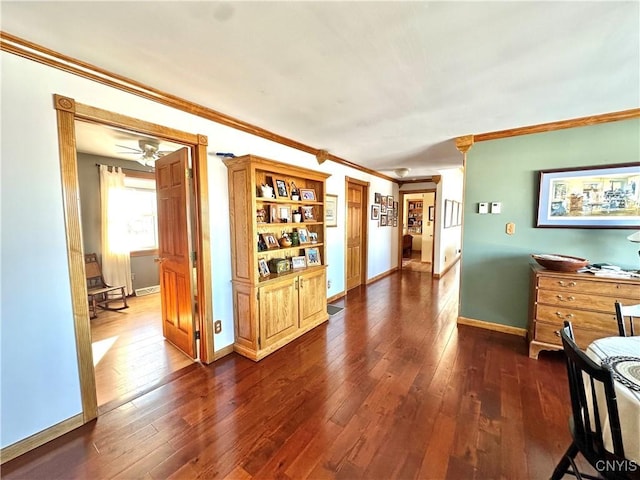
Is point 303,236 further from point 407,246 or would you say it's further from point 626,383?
point 407,246

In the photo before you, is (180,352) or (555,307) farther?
(180,352)

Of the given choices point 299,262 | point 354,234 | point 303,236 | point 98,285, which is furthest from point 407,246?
point 98,285

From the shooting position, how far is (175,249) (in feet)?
8.71

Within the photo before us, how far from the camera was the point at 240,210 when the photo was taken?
8.63 feet

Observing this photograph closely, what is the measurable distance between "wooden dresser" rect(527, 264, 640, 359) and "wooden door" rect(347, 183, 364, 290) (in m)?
2.83

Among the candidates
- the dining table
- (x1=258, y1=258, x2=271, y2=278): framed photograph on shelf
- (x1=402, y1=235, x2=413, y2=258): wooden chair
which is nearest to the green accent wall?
the dining table

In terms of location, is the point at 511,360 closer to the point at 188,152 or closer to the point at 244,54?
the point at 244,54

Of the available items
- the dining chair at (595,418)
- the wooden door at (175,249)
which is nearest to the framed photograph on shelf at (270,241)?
the wooden door at (175,249)

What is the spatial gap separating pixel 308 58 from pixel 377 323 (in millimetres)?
2991

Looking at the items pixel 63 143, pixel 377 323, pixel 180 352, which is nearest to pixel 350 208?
pixel 377 323

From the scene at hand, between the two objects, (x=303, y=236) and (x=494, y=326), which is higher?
(x=303, y=236)

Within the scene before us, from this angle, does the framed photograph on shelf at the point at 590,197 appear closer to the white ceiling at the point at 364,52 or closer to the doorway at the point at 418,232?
the white ceiling at the point at 364,52

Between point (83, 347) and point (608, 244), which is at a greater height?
point (608, 244)

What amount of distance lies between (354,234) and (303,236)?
1.93 metres
